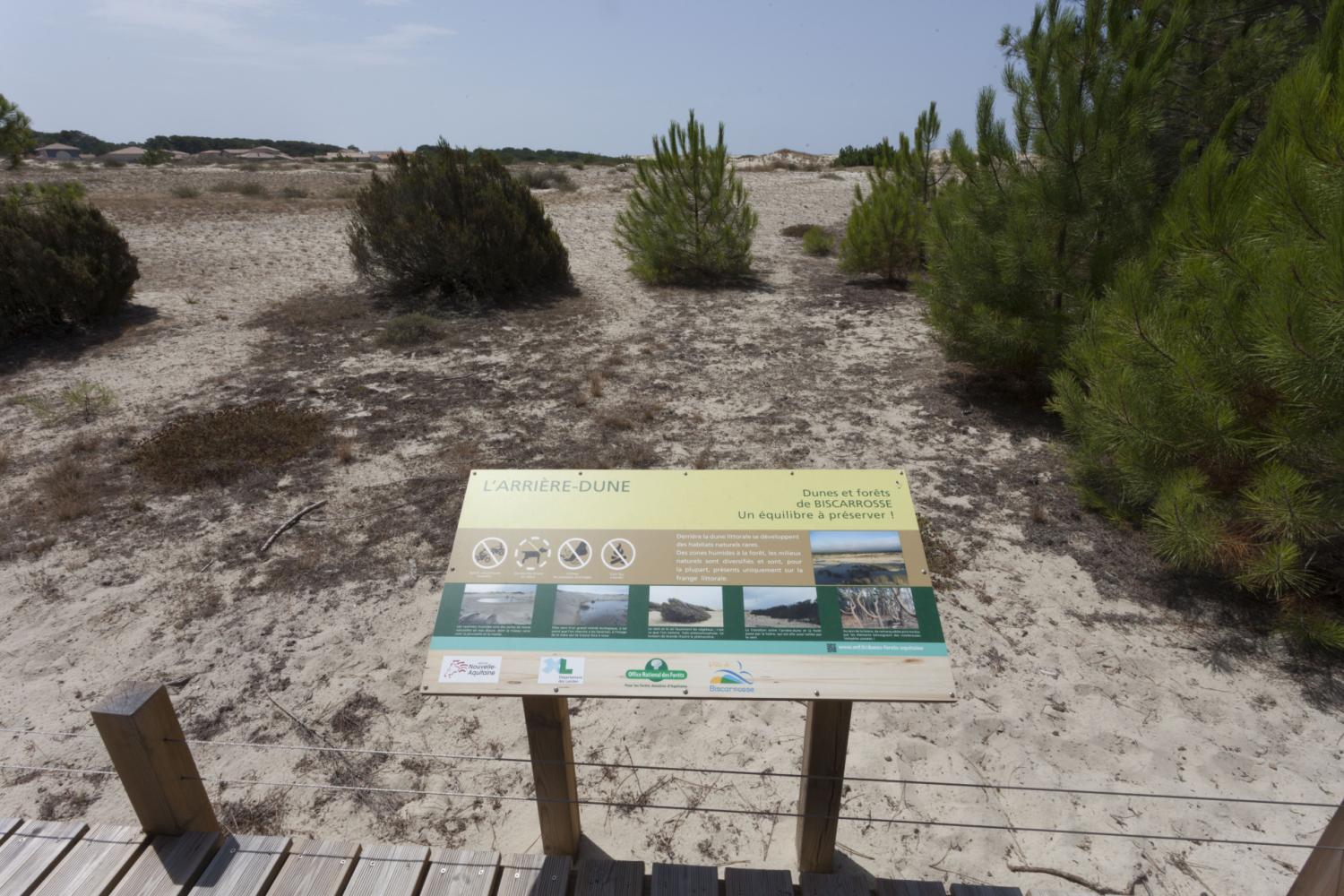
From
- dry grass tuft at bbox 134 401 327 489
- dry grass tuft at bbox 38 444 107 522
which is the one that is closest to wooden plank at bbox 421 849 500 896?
dry grass tuft at bbox 134 401 327 489

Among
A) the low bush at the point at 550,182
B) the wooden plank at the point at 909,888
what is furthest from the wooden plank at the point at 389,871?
the low bush at the point at 550,182

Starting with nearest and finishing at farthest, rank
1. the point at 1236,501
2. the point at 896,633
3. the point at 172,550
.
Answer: the point at 896,633
the point at 1236,501
the point at 172,550

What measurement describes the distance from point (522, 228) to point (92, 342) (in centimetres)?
498

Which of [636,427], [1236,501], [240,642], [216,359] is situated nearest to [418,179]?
[216,359]

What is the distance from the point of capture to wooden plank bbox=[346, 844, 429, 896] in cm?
194

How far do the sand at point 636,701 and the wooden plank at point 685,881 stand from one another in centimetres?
42

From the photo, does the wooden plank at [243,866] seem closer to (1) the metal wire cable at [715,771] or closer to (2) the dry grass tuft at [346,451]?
(1) the metal wire cable at [715,771]

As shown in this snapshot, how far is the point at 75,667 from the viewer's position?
3236mm

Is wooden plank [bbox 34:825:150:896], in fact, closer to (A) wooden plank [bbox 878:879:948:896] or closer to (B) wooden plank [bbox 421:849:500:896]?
(B) wooden plank [bbox 421:849:500:896]

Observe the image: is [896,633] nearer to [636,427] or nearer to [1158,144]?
[636,427]

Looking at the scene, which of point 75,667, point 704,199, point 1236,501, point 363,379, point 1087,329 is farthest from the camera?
point 704,199

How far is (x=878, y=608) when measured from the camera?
70.9 inches

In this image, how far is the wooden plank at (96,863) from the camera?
1.92 m

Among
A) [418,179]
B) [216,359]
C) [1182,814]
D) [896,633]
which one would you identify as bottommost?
[1182,814]
